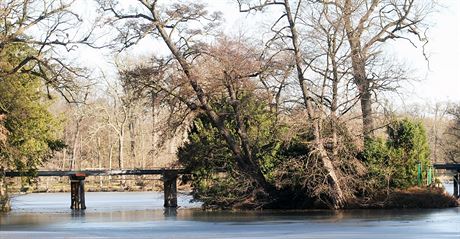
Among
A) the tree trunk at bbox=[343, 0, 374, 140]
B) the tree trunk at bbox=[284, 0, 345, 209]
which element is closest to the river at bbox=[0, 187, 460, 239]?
the tree trunk at bbox=[284, 0, 345, 209]

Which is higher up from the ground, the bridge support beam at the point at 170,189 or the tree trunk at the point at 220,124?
the tree trunk at the point at 220,124

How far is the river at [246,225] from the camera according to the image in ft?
91.9

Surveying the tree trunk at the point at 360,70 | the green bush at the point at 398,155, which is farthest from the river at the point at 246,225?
the tree trunk at the point at 360,70

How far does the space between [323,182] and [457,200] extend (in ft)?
27.0

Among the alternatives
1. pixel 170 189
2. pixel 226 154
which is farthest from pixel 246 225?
pixel 170 189

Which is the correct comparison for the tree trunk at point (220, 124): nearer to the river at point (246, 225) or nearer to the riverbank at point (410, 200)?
the river at point (246, 225)

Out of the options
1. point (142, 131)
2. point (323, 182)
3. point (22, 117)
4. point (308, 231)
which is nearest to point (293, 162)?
point (323, 182)

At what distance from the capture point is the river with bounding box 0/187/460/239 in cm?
2802

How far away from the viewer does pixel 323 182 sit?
4022 centimetres

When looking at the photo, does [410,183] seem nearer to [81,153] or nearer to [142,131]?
[142,131]

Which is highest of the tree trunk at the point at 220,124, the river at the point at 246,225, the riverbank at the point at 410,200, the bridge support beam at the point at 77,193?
the tree trunk at the point at 220,124

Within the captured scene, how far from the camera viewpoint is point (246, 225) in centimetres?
3259

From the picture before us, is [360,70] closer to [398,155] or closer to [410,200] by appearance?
[398,155]

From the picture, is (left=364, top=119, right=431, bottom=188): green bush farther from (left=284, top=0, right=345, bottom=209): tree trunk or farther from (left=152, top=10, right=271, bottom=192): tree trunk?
(left=152, top=10, right=271, bottom=192): tree trunk
